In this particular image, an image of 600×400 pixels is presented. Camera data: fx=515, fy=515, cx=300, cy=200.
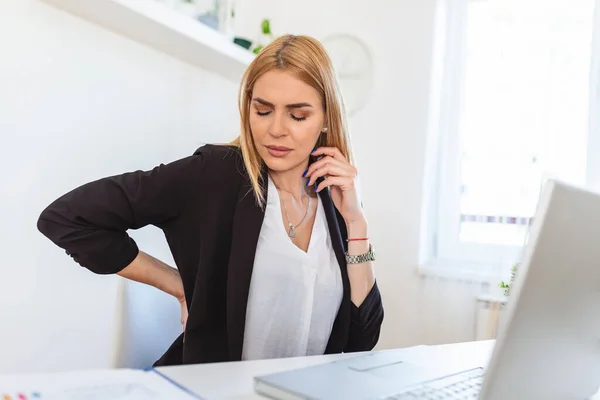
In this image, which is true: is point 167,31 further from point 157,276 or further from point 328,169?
point 157,276

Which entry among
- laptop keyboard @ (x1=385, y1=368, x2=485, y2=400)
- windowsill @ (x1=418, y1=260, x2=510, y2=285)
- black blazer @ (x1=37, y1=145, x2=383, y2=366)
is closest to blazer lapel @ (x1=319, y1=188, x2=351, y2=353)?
black blazer @ (x1=37, y1=145, x2=383, y2=366)

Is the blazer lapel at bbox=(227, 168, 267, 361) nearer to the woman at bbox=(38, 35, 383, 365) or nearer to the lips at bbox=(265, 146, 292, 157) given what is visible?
the woman at bbox=(38, 35, 383, 365)

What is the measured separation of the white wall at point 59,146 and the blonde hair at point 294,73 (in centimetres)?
61

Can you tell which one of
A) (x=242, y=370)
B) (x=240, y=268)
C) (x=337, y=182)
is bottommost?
(x=242, y=370)

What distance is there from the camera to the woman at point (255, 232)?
107 cm

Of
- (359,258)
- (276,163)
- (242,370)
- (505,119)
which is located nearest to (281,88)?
(276,163)

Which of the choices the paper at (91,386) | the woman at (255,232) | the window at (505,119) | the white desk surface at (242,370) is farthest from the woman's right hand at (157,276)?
the window at (505,119)

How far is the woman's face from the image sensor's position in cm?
117

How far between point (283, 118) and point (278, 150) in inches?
3.1

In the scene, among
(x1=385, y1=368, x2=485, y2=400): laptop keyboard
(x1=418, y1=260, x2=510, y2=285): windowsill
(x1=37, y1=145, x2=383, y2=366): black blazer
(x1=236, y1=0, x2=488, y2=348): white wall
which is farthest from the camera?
(x1=236, y1=0, x2=488, y2=348): white wall

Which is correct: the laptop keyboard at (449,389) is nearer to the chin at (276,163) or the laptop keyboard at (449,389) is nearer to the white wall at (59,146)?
the chin at (276,163)

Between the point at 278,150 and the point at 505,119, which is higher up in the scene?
the point at 505,119

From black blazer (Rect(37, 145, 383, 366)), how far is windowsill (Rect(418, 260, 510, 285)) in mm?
1093

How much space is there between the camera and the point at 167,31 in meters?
1.79
